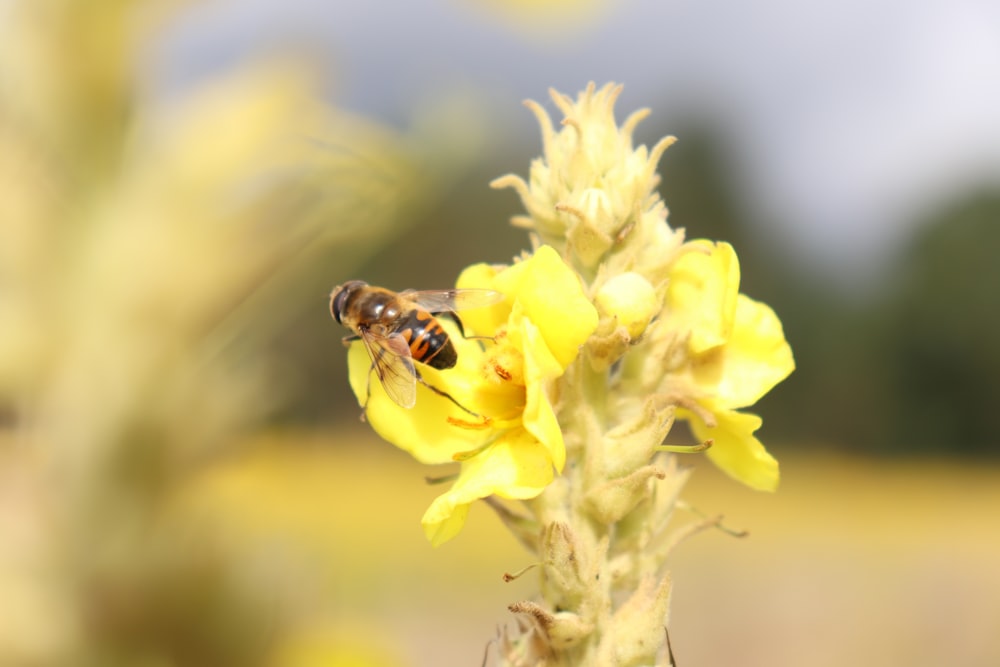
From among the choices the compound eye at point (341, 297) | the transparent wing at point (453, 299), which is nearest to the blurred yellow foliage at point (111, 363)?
the compound eye at point (341, 297)

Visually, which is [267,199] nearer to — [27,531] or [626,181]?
[27,531]

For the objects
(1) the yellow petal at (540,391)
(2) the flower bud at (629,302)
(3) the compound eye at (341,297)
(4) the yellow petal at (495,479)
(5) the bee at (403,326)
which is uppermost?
(2) the flower bud at (629,302)

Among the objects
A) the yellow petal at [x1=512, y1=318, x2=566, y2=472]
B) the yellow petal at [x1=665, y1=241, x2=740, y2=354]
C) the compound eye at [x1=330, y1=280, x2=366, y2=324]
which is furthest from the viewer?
the compound eye at [x1=330, y1=280, x2=366, y2=324]

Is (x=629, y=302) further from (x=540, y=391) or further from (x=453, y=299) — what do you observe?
(x=453, y=299)

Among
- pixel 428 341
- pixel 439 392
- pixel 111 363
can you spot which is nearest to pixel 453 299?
pixel 428 341

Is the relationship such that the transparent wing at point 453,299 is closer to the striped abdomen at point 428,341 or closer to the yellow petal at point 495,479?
the striped abdomen at point 428,341

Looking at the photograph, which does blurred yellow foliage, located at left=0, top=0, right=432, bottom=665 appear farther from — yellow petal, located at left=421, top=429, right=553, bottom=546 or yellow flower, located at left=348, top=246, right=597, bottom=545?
yellow petal, located at left=421, top=429, right=553, bottom=546

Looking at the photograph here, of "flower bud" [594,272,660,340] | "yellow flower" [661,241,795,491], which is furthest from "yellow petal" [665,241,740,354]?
"flower bud" [594,272,660,340]
